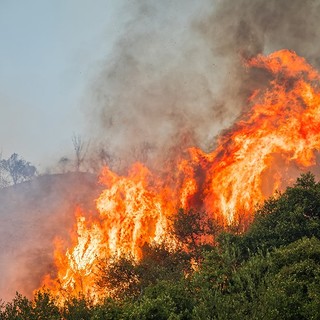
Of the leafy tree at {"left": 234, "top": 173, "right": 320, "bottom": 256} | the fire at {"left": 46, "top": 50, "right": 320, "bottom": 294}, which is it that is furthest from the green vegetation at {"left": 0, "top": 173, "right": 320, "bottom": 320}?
the fire at {"left": 46, "top": 50, "right": 320, "bottom": 294}

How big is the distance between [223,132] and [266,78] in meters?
12.2

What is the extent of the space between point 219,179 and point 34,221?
2822 inches

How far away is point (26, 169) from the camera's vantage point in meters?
174

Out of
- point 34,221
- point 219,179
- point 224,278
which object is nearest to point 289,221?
point 224,278

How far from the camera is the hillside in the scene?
84812 millimetres

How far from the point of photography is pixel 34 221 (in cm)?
11162

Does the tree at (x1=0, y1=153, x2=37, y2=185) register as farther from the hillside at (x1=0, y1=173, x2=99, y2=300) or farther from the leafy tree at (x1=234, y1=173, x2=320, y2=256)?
the leafy tree at (x1=234, y1=173, x2=320, y2=256)

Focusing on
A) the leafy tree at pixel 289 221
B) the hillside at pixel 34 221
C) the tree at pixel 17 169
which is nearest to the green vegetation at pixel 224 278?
the leafy tree at pixel 289 221

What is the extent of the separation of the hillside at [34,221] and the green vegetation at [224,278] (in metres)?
41.7

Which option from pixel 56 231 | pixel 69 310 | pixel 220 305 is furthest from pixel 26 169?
pixel 220 305

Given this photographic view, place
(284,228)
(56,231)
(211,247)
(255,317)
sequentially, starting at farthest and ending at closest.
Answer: (56,231), (211,247), (284,228), (255,317)

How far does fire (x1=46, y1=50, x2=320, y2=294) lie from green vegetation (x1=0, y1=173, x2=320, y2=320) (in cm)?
724

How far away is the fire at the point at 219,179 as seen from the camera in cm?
5744

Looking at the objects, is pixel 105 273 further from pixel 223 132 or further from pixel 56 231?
pixel 56 231
